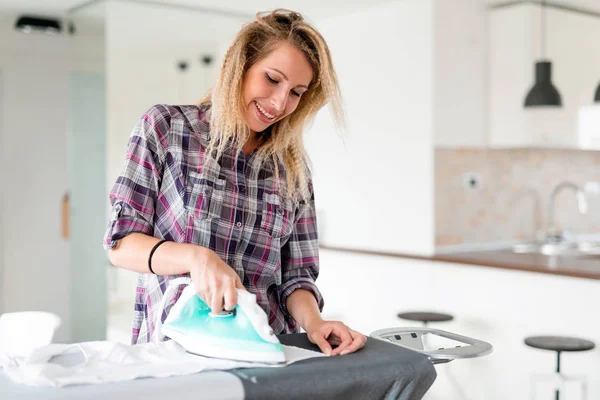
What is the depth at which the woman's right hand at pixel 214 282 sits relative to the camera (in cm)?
122

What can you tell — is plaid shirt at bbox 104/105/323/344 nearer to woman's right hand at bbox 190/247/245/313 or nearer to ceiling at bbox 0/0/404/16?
woman's right hand at bbox 190/247/245/313

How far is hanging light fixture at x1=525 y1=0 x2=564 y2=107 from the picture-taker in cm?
376

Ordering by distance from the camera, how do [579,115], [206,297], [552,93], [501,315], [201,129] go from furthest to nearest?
[579,115] < [552,93] < [501,315] < [201,129] < [206,297]

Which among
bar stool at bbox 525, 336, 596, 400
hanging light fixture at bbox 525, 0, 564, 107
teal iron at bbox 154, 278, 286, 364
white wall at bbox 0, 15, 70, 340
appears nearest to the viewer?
teal iron at bbox 154, 278, 286, 364

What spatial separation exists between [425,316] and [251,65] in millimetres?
2266

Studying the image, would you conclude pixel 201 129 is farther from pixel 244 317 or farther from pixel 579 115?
pixel 579 115

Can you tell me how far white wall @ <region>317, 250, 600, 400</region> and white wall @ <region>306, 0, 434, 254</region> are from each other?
173mm

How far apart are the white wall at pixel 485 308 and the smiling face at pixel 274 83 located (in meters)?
2.07

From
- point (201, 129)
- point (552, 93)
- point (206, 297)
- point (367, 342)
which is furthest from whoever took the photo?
point (552, 93)

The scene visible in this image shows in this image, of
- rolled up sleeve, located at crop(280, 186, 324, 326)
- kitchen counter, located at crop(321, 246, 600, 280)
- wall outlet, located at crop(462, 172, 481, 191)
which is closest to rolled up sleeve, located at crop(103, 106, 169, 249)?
rolled up sleeve, located at crop(280, 186, 324, 326)

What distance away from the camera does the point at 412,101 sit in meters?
3.99

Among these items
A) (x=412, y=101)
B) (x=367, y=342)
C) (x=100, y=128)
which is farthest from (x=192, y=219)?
(x=100, y=128)

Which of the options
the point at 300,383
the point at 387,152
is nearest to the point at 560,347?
the point at 387,152

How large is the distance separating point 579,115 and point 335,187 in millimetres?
1437
